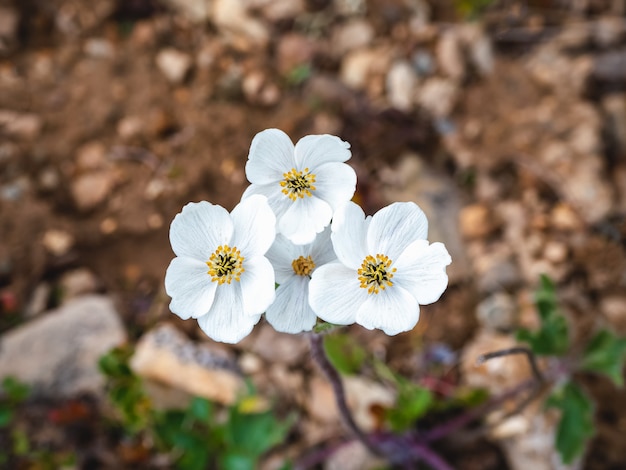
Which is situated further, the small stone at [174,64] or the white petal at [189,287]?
the small stone at [174,64]

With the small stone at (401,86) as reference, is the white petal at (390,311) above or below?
below

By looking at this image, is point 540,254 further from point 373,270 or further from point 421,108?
point 373,270

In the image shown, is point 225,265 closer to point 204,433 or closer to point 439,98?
point 204,433

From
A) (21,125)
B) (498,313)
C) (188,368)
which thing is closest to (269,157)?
(188,368)

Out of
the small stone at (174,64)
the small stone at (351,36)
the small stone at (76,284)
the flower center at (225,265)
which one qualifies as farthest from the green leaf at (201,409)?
the small stone at (351,36)

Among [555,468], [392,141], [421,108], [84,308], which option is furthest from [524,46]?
[84,308]

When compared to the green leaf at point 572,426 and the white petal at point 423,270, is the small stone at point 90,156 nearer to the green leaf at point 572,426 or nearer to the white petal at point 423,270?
the white petal at point 423,270
